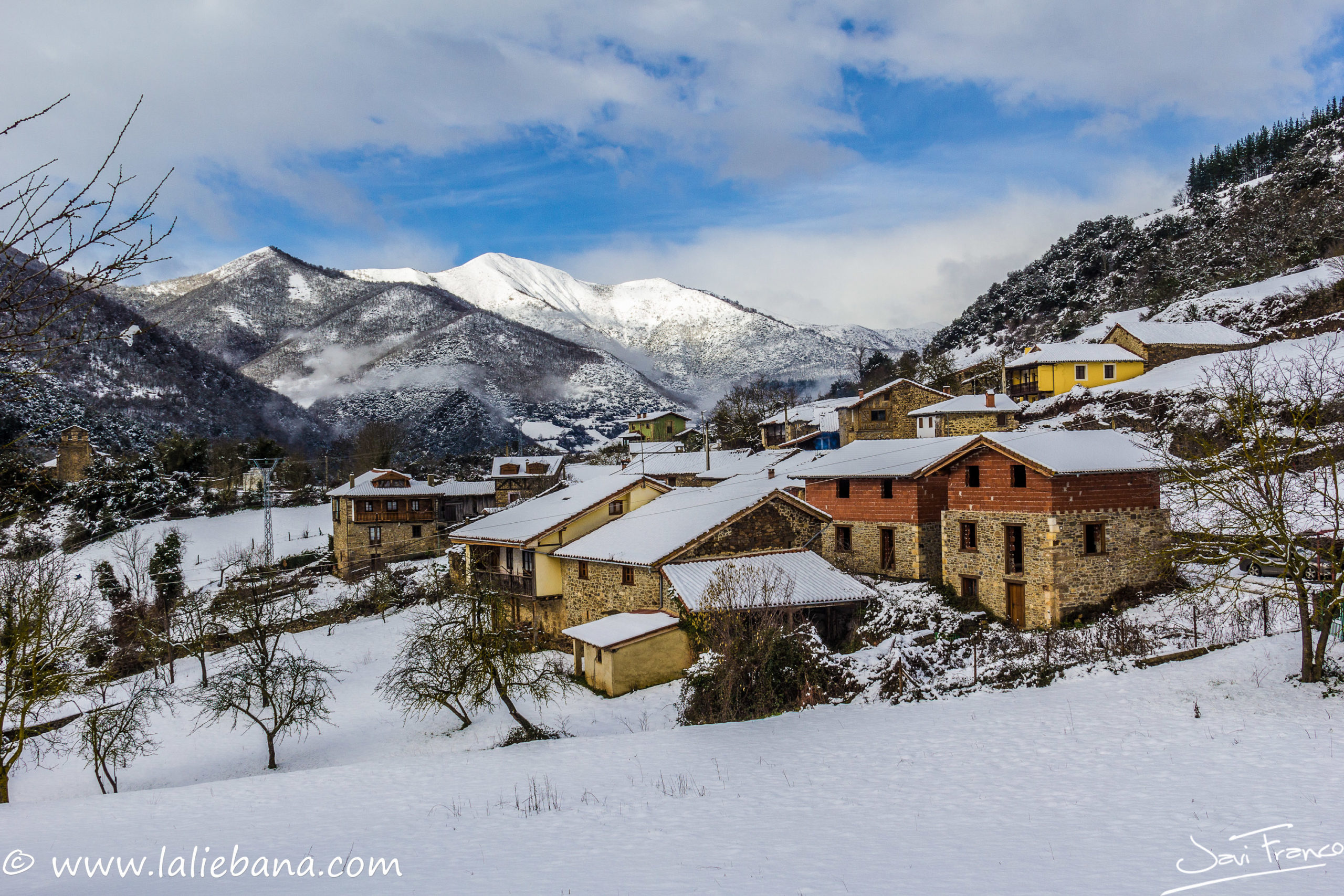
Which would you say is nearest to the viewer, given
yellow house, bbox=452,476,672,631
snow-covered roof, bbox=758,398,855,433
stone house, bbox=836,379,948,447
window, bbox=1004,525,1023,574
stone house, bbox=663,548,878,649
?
stone house, bbox=663,548,878,649

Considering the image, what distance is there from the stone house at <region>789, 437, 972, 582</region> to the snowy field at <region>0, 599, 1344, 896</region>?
12.5 meters

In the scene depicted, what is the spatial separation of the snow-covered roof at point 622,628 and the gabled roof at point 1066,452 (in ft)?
38.3

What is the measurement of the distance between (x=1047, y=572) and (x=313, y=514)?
58.3 metres

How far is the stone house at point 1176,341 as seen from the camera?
52.0 m

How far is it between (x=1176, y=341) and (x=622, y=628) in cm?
4828

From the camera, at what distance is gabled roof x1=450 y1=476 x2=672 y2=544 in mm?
31766

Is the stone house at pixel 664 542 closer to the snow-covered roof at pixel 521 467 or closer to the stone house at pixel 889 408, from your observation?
the stone house at pixel 889 408

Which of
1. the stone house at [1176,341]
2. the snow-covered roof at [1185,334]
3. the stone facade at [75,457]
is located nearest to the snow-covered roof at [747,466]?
the stone house at [1176,341]

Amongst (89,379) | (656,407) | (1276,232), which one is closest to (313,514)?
(89,379)

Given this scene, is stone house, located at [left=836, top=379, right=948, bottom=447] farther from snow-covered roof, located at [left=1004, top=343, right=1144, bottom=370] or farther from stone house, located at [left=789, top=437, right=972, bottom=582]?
stone house, located at [left=789, top=437, right=972, bottom=582]

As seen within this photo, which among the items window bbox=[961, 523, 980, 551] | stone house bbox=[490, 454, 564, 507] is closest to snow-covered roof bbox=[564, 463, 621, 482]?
stone house bbox=[490, 454, 564, 507]

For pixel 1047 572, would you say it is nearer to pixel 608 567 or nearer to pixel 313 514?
pixel 608 567

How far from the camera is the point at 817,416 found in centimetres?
6384
